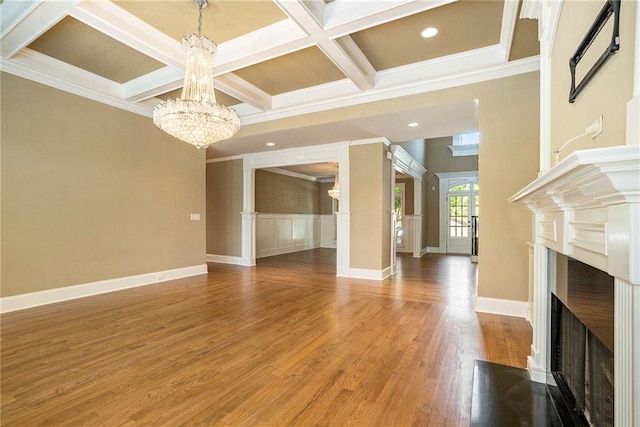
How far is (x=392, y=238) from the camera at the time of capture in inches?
228

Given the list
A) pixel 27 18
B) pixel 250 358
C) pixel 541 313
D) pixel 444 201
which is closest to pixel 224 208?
pixel 27 18

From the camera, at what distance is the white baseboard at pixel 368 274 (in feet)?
16.9

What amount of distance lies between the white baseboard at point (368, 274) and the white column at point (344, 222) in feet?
0.39

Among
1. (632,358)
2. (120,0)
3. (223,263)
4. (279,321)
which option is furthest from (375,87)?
(223,263)

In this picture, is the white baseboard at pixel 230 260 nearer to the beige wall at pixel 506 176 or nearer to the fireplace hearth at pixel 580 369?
the beige wall at pixel 506 176

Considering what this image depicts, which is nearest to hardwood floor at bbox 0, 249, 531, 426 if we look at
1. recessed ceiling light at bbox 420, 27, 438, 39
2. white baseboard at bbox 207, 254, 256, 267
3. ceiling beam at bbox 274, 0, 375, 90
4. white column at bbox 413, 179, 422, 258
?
white baseboard at bbox 207, 254, 256, 267

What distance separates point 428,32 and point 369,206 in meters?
2.94

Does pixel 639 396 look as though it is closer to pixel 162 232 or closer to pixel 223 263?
pixel 162 232

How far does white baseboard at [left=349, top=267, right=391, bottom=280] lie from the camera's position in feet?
16.9

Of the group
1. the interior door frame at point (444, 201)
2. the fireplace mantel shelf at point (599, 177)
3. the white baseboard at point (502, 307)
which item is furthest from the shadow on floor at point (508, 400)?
→ the interior door frame at point (444, 201)

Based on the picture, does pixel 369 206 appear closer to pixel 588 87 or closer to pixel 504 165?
pixel 504 165

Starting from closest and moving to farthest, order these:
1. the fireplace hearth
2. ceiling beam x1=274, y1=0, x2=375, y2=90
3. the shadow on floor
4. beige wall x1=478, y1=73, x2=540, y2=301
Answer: the fireplace hearth
the shadow on floor
ceiling beam x1=274, y1=0, x2=375, y2=90
beige wall x1=478, y1=73, x2=540, y2=301

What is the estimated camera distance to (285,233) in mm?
9141

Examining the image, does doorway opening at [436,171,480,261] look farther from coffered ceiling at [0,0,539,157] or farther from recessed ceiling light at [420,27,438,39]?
recessed ceiling light at [420,27,438,39]
